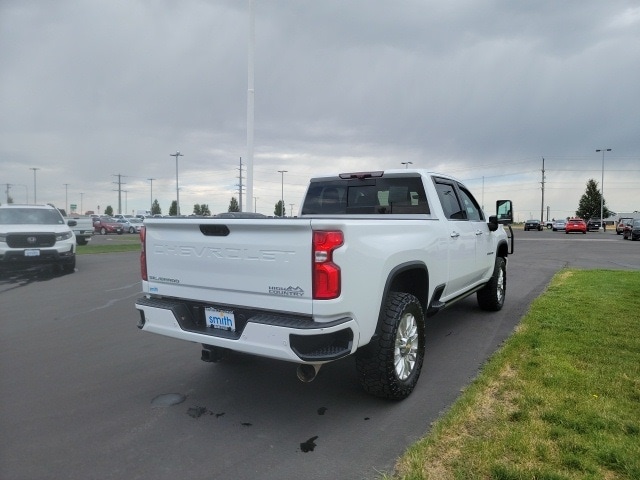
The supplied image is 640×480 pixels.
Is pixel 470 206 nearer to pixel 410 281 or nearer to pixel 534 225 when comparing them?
pixel 410 281

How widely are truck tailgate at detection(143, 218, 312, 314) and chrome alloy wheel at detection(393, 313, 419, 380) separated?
3.61ft

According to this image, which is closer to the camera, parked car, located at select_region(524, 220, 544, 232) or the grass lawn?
the grass lawn

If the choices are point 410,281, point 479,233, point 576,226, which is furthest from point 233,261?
point 576,226

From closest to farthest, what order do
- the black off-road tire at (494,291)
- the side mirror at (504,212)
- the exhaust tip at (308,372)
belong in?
the exhaust tip at (308,372) → the side mirror at (504,212) → the black off-road tire at (494,291)

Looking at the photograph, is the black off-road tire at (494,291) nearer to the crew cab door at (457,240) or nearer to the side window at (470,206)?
the side window at (470,206)

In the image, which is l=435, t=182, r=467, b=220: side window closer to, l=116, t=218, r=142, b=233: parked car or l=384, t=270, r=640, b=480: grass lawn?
l=384, t=270, r=640, b=480: grass lawn

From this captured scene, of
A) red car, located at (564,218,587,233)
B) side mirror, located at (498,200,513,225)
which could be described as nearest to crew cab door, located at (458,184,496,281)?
side mirror, located at (498,200,513,225)

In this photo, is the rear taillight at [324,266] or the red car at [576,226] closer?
the rear taillight at [324,266]

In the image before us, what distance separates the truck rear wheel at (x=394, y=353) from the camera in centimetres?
366

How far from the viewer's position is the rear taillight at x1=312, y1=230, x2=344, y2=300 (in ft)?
10.2

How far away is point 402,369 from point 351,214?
7.17 ft

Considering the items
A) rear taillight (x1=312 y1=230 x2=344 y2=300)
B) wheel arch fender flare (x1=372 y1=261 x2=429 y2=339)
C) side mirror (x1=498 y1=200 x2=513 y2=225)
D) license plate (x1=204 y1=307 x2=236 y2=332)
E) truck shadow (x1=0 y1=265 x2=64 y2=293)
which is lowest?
truck shadow (x1=0 y1=265 x2=64 y2=293)

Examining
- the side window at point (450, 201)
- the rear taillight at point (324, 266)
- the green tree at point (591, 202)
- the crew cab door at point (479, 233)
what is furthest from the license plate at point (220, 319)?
the green tree at point (591, 202)

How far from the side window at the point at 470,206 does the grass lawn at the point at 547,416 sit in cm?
162
